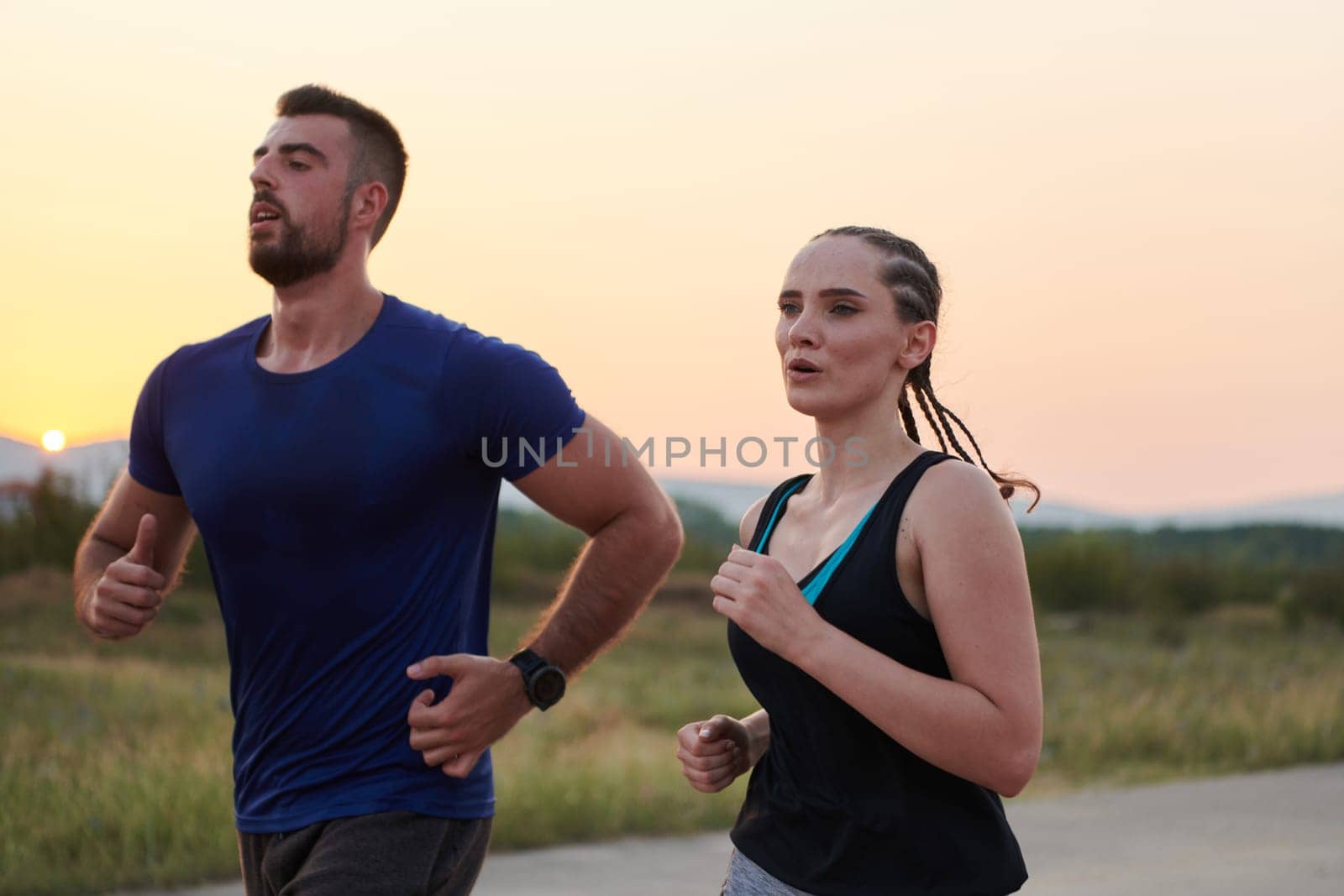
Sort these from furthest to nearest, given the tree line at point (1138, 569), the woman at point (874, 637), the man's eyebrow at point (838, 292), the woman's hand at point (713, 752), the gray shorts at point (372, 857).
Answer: the tree line at point (1138, 569)
the gray shorts at point (372, 857)
the woman's hand at point (713, 752)
the man's eyebrow at point (838, 292)
the woman at point (874, 637)

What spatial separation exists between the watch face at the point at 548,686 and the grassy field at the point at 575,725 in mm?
3466

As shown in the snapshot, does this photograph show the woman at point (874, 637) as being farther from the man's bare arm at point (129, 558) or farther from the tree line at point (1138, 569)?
the tree line at point (1138, 569)

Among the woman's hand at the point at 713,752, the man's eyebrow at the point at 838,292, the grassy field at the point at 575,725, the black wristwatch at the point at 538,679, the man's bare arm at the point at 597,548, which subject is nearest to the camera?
the man's eyebrow at the point at 838,292

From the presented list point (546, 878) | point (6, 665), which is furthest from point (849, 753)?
point (6, 665)

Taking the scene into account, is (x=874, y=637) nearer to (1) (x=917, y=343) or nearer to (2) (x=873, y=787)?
(2) (x=873, y=787)

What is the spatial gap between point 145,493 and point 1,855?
311cm

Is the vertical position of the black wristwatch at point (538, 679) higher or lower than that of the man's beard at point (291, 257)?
lower

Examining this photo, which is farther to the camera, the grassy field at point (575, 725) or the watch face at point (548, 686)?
the grassy field at point (575, 725)

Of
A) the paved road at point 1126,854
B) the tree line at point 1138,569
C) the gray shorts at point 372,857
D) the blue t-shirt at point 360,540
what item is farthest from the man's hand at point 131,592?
the tree line at point 1138,569

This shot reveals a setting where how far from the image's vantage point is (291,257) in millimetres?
3270

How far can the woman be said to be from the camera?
224cm

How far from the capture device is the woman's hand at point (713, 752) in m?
2.68

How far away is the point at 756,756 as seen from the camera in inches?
109

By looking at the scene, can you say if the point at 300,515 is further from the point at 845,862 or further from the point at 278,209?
the point at 845,862
